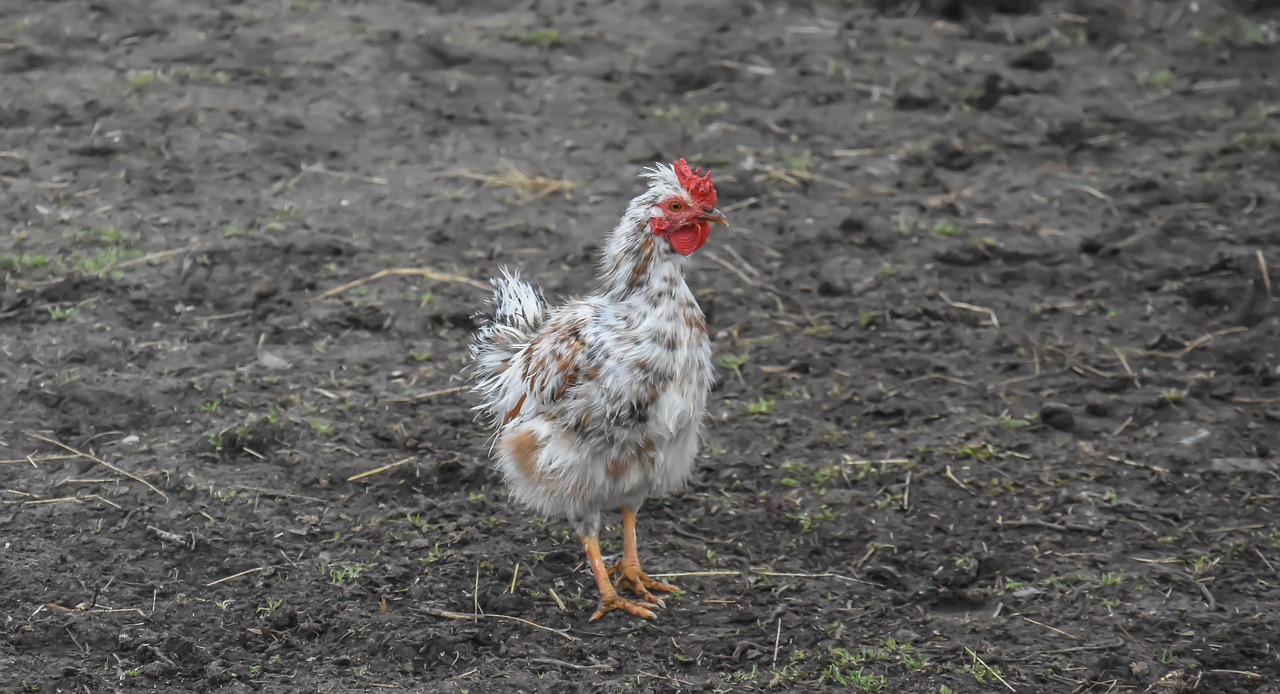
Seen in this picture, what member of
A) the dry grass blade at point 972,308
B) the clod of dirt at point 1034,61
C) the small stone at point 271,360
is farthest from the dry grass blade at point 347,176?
the clod of dirt at point 1034,61

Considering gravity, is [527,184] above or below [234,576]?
above

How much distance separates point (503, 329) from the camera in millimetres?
5504

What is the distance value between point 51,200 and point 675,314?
4.47 m

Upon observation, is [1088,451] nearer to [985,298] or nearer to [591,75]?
[985,298]

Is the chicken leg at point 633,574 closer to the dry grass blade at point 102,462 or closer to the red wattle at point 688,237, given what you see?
the red wattle at point 688,237

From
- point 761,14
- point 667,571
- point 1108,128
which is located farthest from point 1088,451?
point 761,14

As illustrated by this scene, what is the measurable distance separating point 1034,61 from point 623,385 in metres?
6.06

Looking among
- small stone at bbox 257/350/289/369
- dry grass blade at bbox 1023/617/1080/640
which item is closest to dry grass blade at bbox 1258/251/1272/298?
dry grass blade at bbox 1023/617/1080/640

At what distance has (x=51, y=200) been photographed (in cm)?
760

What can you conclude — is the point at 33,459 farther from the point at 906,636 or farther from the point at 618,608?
the point at 906,636

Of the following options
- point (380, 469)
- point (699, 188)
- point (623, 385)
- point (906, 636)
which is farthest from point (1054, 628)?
point (380, 469)

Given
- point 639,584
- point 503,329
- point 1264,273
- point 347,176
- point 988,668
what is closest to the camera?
point 988,668

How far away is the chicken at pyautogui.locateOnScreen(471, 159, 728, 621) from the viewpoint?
4.80 meters

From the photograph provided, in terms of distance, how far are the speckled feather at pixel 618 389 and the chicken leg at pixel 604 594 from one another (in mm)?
58
